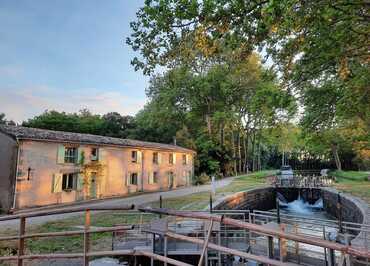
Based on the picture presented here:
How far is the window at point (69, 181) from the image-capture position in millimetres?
21031

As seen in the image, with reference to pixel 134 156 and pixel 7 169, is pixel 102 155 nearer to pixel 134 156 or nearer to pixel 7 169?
pixel 134 156

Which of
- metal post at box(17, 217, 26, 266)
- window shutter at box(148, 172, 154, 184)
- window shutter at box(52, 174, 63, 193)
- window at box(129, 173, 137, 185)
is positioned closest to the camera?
metal post at box(17, 217, 26, 266)

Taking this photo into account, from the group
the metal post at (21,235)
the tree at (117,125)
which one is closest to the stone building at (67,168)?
the metal post at (21,235)

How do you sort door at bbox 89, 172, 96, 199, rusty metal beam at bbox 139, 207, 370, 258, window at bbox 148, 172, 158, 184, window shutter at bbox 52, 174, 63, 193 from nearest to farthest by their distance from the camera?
1. rusty metal beam at bbox 139, 207, 370, 258
2. window shutter at bbox 52, 174, 63, 193
3. door at bbox 89, 172, 96, 199
4. window at bbox 148, 172, 158, 184

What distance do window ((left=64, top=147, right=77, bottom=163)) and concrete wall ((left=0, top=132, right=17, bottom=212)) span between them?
12.4ft

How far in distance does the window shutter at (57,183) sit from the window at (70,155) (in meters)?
1.36

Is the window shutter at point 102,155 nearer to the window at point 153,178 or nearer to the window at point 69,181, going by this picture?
the window at point 69,181

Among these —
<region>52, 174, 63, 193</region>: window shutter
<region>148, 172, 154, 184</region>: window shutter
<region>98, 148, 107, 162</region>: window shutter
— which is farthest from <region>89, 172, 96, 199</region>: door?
<region>148, 172, 154, 184</region>: window shutter

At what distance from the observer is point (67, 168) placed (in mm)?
21109

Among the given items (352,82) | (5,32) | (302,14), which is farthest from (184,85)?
(302,14)

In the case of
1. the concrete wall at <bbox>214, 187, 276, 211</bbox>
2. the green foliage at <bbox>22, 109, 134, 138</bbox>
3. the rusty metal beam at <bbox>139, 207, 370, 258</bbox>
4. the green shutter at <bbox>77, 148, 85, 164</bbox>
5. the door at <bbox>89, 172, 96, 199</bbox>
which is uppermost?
the green foliage at <bbox>22, 109, 134, 138</bbox>

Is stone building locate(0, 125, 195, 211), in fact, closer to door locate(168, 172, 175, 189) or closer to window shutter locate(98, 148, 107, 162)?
window shutter locate(98, 148, 107, 162)

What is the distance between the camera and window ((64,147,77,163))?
841 inches

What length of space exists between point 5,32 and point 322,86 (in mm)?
18185
